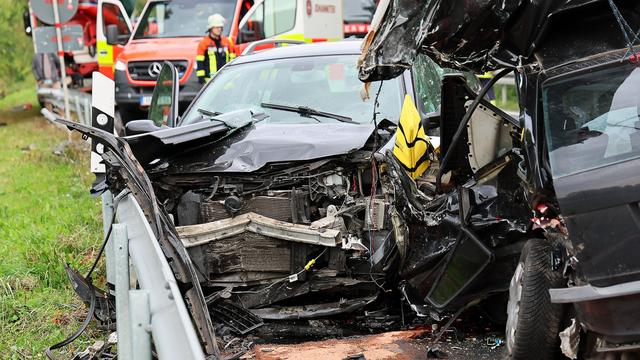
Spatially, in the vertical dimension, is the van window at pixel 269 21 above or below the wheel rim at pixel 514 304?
above

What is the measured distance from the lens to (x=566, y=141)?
4152mm

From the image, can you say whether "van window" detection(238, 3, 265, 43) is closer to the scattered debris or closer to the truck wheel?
Result: the truck wheel

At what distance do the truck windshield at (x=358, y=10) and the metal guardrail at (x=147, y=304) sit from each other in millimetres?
14993

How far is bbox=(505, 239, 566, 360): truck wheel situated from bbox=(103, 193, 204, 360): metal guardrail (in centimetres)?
170

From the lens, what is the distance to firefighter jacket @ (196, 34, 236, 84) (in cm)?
1302

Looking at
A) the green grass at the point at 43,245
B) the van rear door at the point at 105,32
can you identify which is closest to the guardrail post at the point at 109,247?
the green grass at the point at 43,245

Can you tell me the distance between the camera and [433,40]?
496cm

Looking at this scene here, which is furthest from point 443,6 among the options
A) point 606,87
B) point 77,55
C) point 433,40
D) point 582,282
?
point 77,55

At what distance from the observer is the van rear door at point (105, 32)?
17297 millimetres

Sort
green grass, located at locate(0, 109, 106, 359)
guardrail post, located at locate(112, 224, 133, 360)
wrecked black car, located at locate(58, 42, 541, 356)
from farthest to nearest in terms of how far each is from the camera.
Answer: green grass, located at locate(0, 109, 106, 359) → wrecked black car, located at locate(58, 42, 541, 356) → guardrail post, located at locate(112, 224, 133, 360)

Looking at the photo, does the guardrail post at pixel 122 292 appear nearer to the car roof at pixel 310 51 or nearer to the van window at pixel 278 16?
the car roof at pixel 310 51

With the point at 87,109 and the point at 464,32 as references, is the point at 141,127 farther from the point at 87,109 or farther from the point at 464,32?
the point at 87,109

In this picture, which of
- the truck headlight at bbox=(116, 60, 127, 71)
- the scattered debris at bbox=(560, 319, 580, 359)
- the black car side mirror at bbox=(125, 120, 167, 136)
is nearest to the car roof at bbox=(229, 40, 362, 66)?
the black car side mirror at bbox=(125, 120, 167, 136)

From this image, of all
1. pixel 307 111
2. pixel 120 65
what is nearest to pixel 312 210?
pixel 307 111
